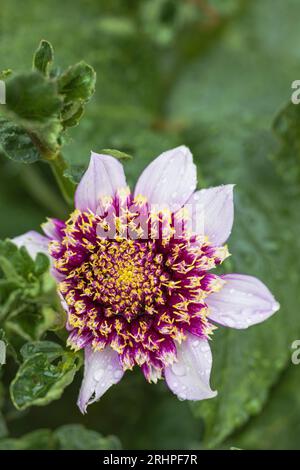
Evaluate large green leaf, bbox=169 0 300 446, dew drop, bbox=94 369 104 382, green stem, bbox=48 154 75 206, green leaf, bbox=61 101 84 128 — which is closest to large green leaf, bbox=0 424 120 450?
large green leaf, bbox=169 0 300 446

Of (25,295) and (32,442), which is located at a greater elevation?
(25,295)

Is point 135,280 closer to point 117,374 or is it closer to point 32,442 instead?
point 117,374

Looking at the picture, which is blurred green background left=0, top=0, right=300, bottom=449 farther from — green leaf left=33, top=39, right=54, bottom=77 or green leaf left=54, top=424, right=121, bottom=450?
green leaf left=33, top=39, right=54, bottom=77

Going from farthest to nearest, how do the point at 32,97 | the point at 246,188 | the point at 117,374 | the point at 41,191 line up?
the point at 41,191 < the point at 246,188 < the point at 117,374 < the point at 32,97

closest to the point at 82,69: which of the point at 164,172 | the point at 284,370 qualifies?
the point at 164,172

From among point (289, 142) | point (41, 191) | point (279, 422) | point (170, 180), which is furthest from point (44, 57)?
point (279, 422)
